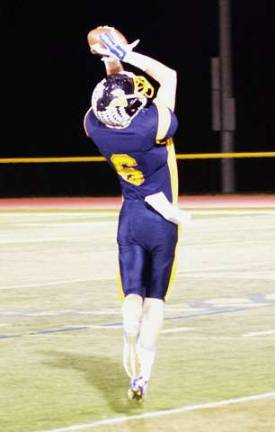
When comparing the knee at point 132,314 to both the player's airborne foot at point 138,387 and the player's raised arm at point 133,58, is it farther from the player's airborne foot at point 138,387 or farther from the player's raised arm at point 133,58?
the player's raised arm at point 133,58

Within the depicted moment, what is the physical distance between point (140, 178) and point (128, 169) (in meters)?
0.09

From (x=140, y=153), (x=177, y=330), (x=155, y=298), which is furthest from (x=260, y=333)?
(x=140, y=153)

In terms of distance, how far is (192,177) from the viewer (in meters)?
36.9

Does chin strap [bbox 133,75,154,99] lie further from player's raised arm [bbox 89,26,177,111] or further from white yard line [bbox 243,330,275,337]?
white yard line [bbox 243,330,275,337]

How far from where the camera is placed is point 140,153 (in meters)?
8.98

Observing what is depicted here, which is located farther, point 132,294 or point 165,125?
point 132,294

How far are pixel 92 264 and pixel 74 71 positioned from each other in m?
36.2

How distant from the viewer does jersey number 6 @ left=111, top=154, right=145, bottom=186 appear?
29.7ft

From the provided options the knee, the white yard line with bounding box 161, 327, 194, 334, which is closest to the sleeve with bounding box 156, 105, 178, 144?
the knee

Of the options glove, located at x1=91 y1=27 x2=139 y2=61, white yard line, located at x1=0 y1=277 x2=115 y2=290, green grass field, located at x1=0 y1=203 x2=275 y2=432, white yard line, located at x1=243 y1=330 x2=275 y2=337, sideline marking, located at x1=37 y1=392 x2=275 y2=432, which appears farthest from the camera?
white yard line, located at x1=0 y1=277 x2=115 y2=290

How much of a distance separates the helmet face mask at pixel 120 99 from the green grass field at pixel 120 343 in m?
1.72

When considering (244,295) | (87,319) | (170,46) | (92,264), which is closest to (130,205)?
(87,319)

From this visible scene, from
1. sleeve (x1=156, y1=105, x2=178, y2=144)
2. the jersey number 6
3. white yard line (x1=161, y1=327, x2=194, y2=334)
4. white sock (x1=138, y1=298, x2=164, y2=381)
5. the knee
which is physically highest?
sleeve (x1=156, y1=105, x2=178, y2=144)

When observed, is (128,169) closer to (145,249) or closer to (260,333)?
(145,249)
